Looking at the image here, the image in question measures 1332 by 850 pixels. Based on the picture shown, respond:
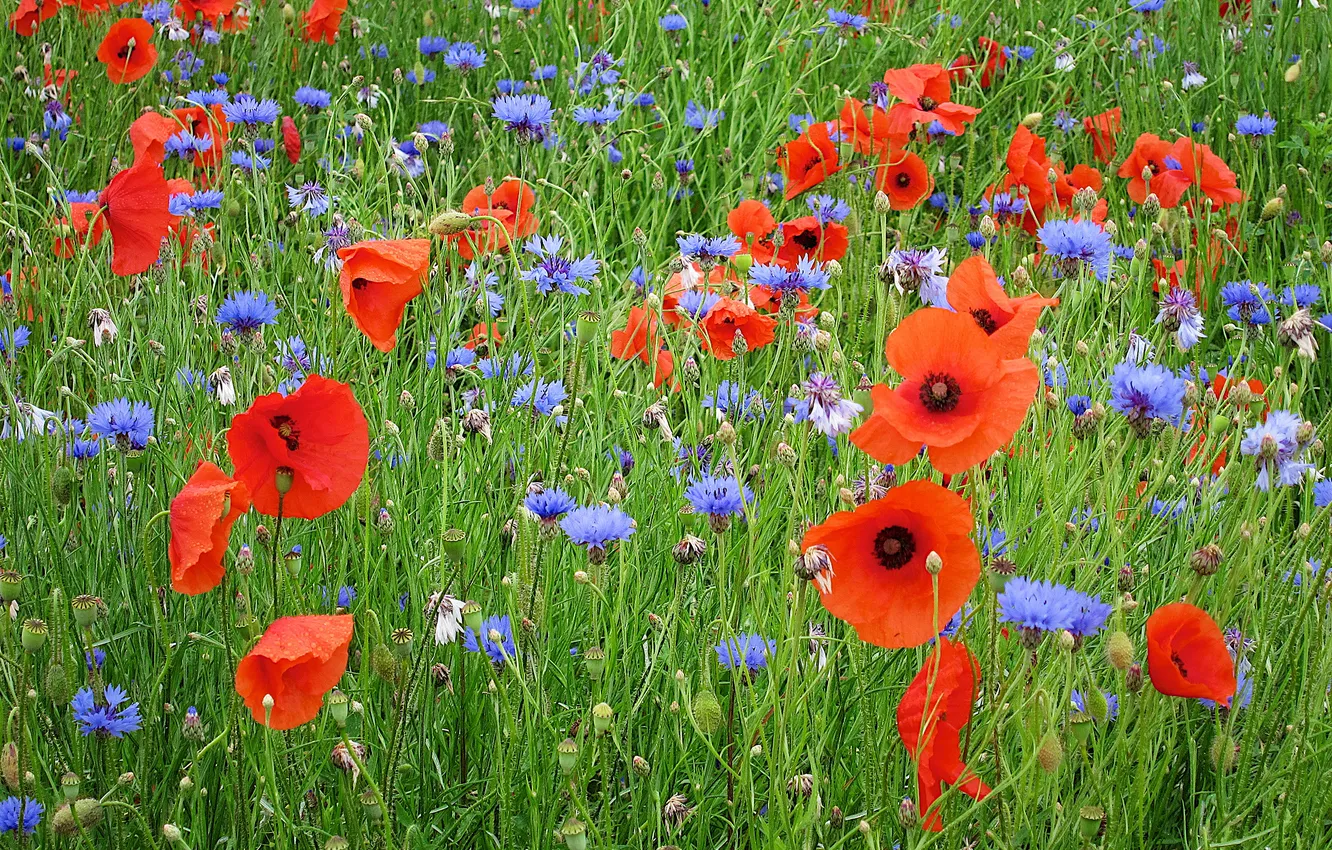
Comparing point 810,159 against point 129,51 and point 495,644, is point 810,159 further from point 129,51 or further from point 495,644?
point 495,644

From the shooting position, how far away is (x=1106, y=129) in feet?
11.0

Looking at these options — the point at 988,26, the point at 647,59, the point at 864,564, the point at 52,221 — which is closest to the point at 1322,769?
the point at 864,564

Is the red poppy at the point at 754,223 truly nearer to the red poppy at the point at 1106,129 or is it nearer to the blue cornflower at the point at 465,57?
the blue cornflower at the point at 465,57

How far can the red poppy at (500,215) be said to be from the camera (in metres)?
2.38

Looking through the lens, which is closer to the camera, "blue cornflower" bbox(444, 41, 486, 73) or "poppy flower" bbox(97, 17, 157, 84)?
"poppy flower" bbox(97, 17, 157, 84)

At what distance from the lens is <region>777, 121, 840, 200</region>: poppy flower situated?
2.80m

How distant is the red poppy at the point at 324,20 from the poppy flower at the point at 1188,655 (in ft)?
8.88

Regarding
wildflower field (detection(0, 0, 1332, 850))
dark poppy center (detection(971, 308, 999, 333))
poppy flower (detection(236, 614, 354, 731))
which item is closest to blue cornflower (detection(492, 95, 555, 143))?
wildflower field (detection(0, 0, 1332, 850))

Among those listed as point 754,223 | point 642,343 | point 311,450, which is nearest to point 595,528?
point 311,450

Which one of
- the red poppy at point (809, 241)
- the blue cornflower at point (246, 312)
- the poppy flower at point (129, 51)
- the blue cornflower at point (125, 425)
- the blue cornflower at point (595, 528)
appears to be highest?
the poppy flower at point (129, 51)

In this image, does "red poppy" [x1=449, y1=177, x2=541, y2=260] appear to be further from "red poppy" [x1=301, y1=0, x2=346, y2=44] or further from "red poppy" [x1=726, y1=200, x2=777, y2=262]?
"red poppy" [x1=301, y1=0, x2=346, y2=44]

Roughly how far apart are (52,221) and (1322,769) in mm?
2320

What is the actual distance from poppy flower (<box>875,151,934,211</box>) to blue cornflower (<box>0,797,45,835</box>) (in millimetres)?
2096

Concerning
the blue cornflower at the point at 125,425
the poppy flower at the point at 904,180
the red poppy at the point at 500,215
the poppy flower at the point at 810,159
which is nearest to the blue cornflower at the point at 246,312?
the blue cornflower at the point at 125,425
